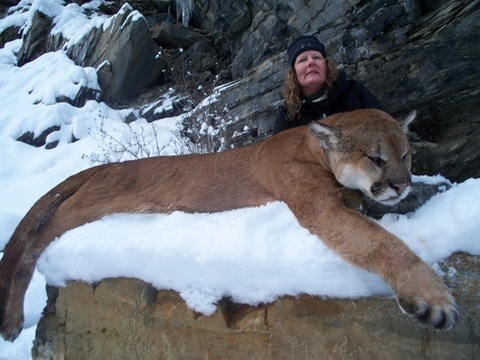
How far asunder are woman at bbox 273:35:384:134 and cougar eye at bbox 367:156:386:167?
2035mm

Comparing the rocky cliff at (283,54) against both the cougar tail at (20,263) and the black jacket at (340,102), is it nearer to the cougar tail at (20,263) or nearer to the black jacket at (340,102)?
the black jacket at (340,102)

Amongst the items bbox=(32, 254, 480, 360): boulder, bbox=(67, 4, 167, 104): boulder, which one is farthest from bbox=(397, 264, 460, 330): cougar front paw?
bbox=(67, 4, 167, 104): boulder

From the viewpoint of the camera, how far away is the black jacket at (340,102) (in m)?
4.57

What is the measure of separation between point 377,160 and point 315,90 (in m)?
2.27

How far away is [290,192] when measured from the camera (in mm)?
2744

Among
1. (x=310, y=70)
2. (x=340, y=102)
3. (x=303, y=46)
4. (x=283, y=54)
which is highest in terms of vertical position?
(x=303, y=46)

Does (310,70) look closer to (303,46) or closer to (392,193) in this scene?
(303,46)

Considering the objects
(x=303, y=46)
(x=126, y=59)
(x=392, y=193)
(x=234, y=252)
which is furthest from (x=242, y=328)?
(x=126, y=59)

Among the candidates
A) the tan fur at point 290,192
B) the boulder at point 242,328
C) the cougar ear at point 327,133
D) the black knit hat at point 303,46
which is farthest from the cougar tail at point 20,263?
the black knit hat at point 303,46

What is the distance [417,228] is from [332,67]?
3.04m

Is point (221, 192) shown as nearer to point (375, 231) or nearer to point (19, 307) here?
point (375, 231)

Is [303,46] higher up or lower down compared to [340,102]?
higher up

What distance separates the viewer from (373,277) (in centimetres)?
208

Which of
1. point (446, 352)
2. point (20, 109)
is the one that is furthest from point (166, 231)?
point (20, 109)
